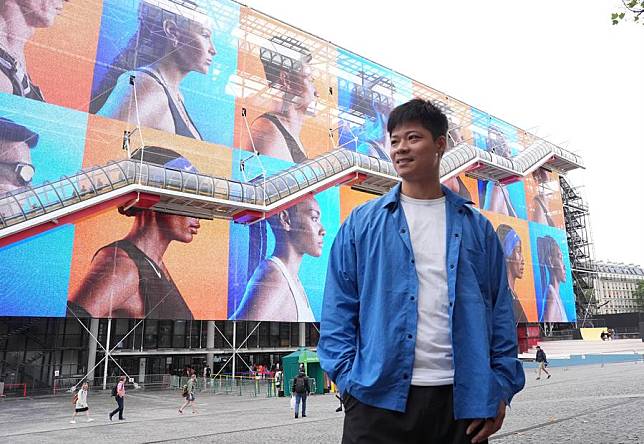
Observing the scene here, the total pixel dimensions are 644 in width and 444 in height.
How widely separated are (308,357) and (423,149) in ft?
50.3

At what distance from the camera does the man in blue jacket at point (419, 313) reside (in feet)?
5.24

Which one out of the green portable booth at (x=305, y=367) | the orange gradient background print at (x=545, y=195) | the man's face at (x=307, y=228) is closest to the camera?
the green portable booth at (x=305, y=367)

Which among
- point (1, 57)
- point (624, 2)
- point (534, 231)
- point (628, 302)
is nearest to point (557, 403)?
point (624, 2)

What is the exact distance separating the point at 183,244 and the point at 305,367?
21.5 ft

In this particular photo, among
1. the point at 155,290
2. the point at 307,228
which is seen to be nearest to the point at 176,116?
the point at 155,290

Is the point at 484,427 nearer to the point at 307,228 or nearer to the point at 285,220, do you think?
the point at 285,220

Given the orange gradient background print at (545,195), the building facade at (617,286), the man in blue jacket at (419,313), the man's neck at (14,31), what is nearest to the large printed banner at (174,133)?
the man's neck at (14,31)

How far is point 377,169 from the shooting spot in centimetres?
2314

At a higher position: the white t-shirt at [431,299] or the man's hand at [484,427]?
the white t-shirt at [431,299]

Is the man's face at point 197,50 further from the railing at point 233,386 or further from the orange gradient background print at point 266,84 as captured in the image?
the railing at point 233,386

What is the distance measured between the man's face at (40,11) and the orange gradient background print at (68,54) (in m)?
0.15

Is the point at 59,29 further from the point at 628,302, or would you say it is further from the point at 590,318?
the point at 628,302

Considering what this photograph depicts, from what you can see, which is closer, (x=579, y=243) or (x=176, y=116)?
(x=176, y=116)

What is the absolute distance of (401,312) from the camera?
167 cm
